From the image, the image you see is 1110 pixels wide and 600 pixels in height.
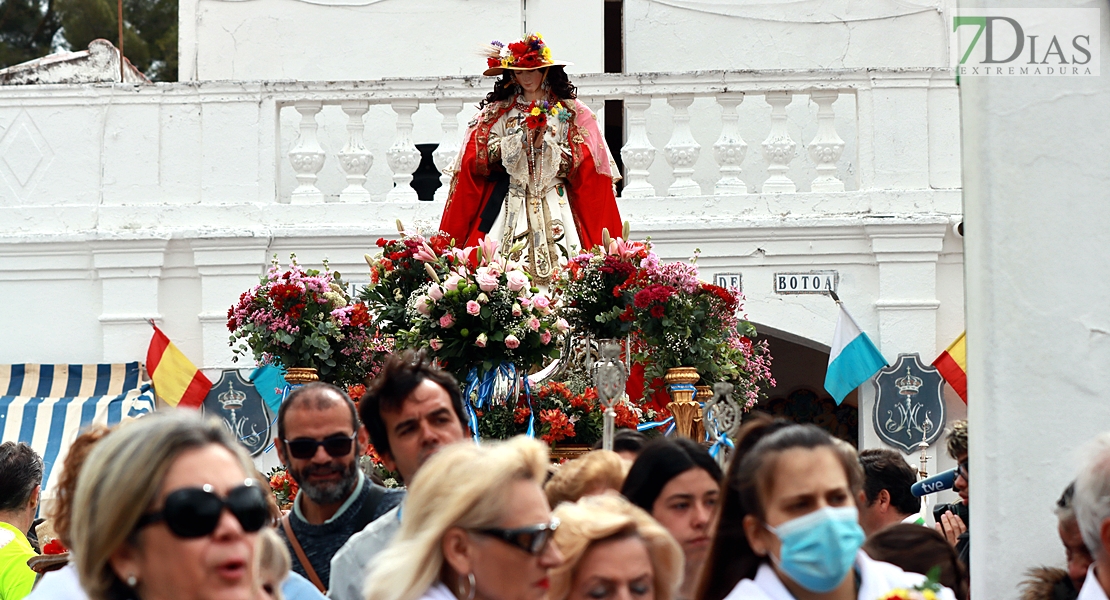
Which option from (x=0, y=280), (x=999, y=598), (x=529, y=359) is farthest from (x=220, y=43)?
(x=999, y=598)

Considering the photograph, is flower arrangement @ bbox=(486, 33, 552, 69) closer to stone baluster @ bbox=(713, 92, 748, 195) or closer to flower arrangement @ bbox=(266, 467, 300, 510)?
stone baluster @ bbox=(713, 92, 748, 195)

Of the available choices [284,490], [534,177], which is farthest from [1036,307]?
[534,177]

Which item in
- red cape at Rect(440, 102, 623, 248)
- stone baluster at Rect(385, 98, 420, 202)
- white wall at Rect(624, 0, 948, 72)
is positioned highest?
white wall at Rect(624, 0, 948, 72)

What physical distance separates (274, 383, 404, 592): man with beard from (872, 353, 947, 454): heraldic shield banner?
255 inches

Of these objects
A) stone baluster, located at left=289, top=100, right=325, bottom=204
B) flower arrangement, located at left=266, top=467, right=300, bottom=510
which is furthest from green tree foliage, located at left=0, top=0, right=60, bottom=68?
flower arrangement, located at left=266, top=467, right=300, bottom=510

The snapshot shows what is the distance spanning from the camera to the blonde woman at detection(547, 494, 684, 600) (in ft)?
12.0

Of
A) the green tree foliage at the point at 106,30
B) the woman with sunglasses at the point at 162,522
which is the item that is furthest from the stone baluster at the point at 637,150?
the green tree foliage at the point at 106,30

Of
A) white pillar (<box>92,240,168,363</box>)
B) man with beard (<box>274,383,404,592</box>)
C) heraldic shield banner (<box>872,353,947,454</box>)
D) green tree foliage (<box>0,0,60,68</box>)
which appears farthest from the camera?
green tree foliage (<box>0,0,60,68</box>)

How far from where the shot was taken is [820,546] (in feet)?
11.8

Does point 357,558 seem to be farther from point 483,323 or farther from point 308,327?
point 308,327

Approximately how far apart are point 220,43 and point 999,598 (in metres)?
10.3

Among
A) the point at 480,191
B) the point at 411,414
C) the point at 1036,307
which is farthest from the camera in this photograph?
the point at 480,191

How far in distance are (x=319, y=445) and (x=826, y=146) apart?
700cm

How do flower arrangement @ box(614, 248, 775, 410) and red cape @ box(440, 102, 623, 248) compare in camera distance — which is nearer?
flower arrangement @ box(614, 248, 775, 410)
